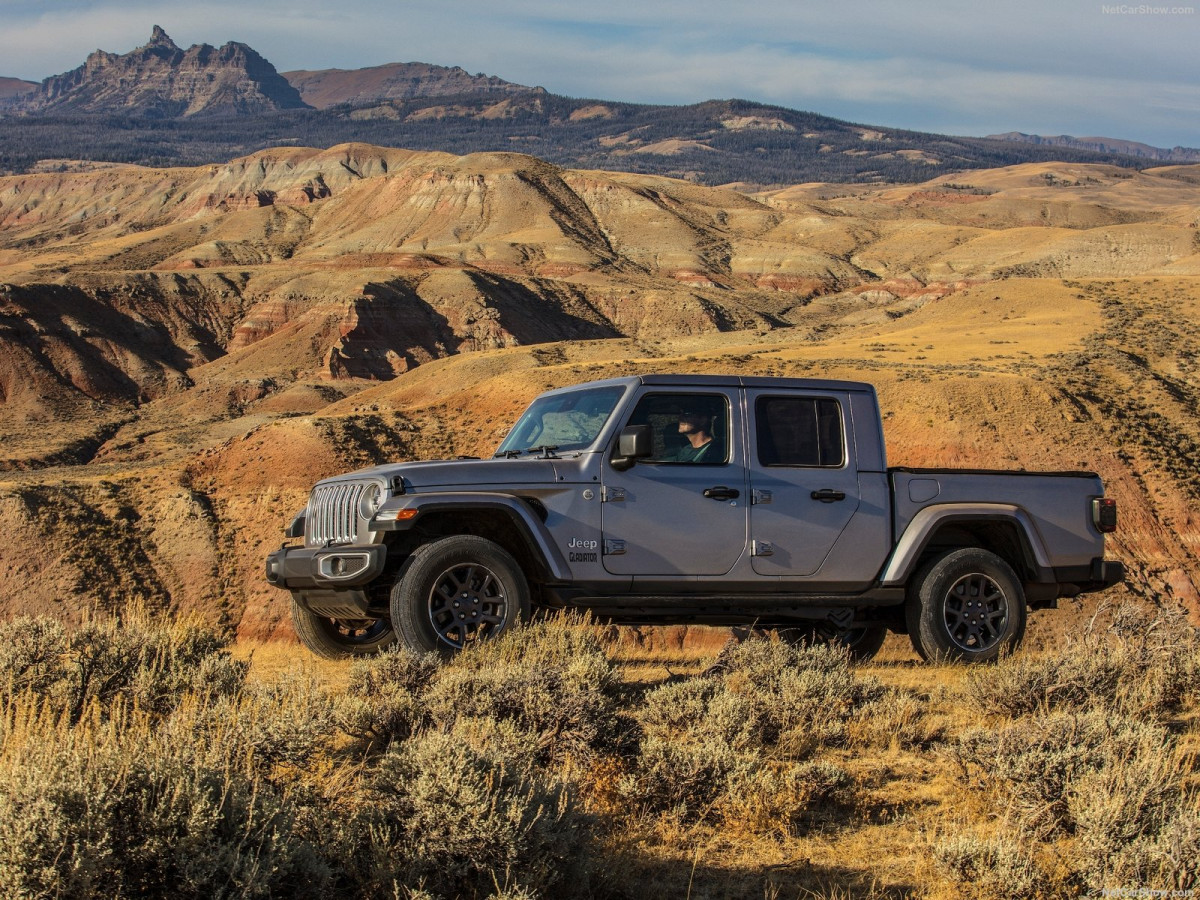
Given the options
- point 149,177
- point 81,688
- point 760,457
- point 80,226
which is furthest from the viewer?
point 149,177

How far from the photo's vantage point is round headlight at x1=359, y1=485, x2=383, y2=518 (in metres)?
7.80

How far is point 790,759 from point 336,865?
2.84 meters

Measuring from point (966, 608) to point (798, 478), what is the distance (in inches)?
67.4

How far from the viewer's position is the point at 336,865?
12.7 feet

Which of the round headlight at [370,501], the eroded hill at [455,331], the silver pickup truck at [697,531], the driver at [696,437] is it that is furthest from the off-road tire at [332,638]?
the eroded hill at [455,331]

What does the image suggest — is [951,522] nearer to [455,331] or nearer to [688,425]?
[688,425]

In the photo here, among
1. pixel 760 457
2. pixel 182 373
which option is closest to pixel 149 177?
pixel 182 373

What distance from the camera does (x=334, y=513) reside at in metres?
8.31

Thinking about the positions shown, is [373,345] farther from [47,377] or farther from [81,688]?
[81,688]

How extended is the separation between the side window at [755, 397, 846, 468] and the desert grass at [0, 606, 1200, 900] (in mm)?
1381

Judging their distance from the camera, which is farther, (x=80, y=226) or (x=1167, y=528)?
(x=80, y=226)

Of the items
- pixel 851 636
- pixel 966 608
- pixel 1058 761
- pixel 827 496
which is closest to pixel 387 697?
pixel 1058 761

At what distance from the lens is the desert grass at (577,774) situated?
3.53 meters

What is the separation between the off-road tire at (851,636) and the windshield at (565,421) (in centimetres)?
221
